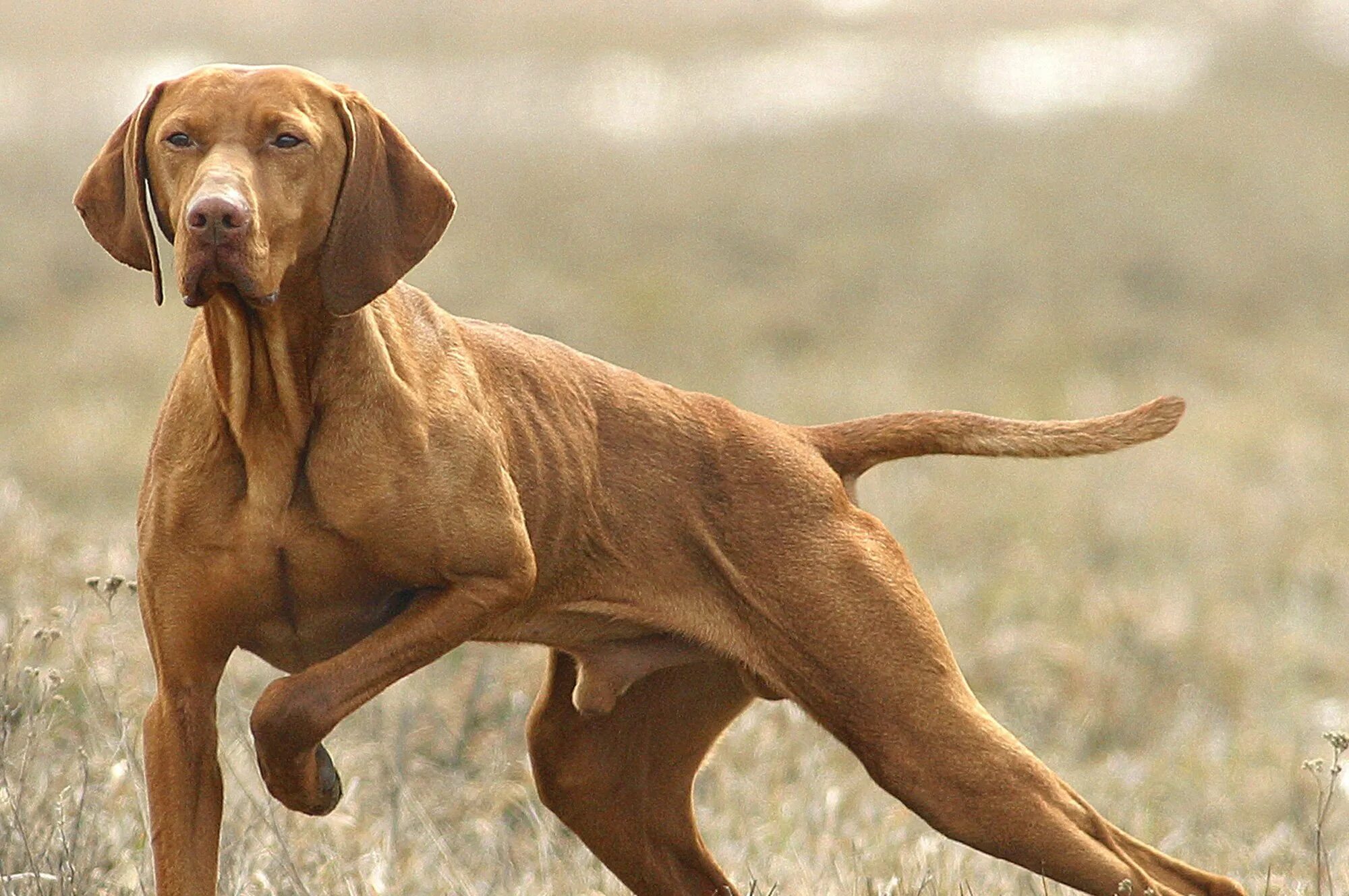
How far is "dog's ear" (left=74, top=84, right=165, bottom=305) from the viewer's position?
13.8ft

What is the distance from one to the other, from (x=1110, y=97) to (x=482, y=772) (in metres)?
19.1

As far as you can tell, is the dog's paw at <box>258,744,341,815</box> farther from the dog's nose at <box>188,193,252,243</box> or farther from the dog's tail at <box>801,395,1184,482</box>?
the dog's tail at <box>801,395,1184,482</box>

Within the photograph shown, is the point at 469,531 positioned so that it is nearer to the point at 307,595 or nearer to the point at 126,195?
the point at 307,595

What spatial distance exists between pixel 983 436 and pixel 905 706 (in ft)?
2.36

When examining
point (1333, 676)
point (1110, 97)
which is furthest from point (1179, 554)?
point (1110, 97)

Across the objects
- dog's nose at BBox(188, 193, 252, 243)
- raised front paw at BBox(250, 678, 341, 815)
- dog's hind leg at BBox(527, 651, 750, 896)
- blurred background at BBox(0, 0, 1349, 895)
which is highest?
dog's nose at BBox(188, 193, 252, 243)

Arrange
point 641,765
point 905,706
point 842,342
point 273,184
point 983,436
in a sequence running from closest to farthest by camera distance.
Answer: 1. point 273,184
2. point 905,706
3. point 983,436
4. point 641,765
5. point 842,342

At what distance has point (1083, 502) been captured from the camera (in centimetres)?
1286

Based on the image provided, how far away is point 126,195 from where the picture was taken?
425cm

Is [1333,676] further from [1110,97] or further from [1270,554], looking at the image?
[1110,97]

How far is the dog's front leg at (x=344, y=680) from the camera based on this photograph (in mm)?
4285

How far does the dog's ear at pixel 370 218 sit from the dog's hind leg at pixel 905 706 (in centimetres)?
113

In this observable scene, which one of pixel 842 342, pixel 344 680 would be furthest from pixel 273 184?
pixel 842 342

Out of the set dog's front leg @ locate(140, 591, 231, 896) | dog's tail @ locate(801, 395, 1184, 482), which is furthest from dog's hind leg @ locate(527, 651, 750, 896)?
dog's front leg @ locate(140, 591, 231, 896)
